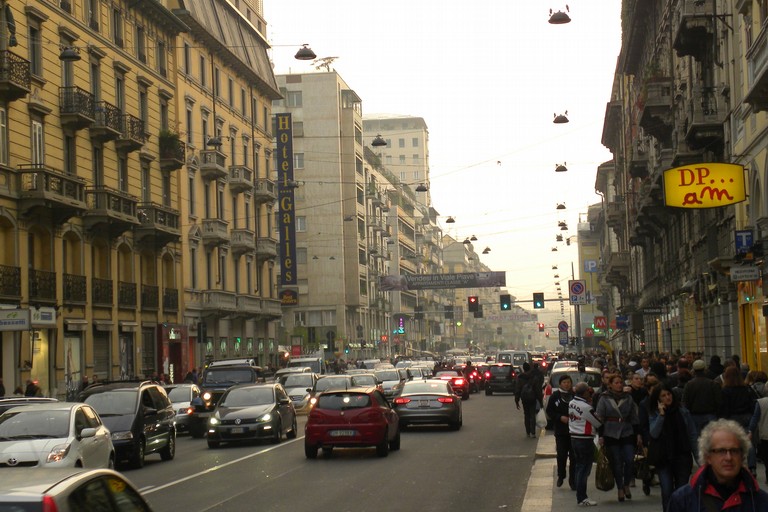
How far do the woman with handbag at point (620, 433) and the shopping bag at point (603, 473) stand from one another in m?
0.06

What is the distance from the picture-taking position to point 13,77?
117ft

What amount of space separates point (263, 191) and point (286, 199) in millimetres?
3645

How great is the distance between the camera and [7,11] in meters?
36.5

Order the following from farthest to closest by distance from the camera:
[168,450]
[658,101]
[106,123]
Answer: [658,101] < [106,123] < [168,450]

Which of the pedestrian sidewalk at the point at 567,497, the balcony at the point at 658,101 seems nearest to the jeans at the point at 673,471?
the pedestrian sidewalk at the point at 567,497

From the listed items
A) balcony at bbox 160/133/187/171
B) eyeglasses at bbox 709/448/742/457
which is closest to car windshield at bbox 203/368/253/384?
balcony at bbox 160/133/187/171

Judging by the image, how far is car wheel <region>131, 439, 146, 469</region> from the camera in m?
22.8

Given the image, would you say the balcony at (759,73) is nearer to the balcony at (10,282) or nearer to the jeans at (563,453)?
the jeans at (563,453)

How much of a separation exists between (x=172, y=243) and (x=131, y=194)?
606cm

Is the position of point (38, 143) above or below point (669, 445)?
above

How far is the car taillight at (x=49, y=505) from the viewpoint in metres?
5.84

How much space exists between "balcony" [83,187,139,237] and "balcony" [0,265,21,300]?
5324 millimetres

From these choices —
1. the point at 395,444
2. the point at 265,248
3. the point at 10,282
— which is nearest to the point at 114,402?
the point at 395,444

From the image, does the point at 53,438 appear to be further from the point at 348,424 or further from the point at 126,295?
the point at 126,295
